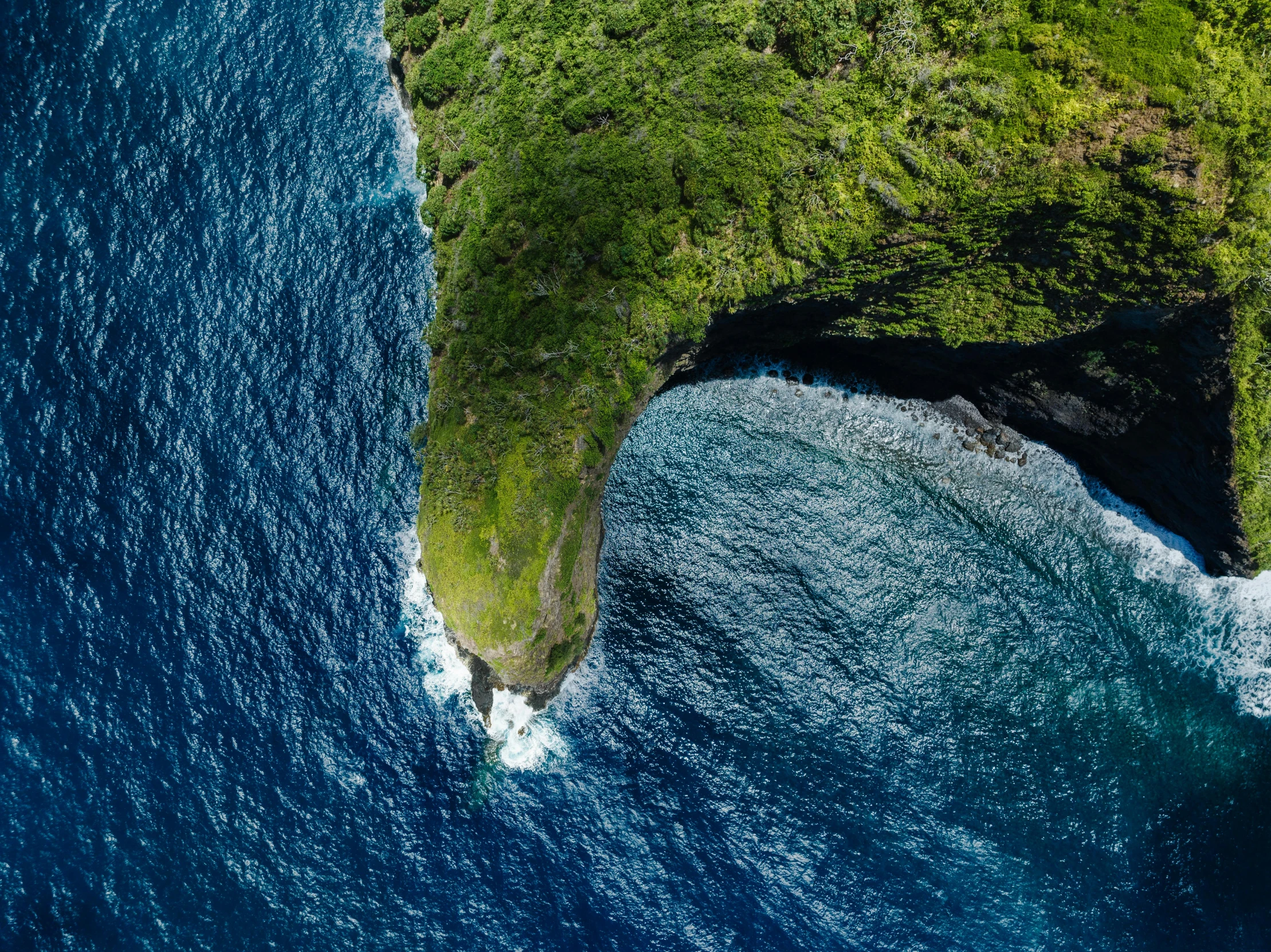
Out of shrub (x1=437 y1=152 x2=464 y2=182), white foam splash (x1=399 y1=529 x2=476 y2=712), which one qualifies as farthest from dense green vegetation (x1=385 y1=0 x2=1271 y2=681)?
white foam splash (x1=399 y1=529 x2=476 y2=712)

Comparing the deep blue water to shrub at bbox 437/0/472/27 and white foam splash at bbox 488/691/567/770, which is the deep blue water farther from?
shrub at bbox 437/0/472/27

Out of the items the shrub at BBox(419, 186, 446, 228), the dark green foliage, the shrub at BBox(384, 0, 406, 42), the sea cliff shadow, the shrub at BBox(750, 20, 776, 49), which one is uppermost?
the shrub at BBox(384, 0, 406, 42)

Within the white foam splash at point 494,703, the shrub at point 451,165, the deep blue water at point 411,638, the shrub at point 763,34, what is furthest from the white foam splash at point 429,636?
the shrub at point 763,34

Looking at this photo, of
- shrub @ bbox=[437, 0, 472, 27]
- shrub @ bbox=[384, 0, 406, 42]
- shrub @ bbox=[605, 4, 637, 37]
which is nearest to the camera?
shrub @ bbox=[605, 4, 637, 37]

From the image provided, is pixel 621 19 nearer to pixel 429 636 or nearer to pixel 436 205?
pixel 436 205

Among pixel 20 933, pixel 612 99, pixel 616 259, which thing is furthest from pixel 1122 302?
pixel 20 933

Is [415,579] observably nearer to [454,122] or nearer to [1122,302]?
[454,122]

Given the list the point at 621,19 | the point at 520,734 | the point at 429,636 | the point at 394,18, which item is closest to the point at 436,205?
the point at 394,18
